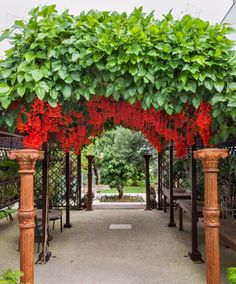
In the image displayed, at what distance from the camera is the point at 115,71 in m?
2.52

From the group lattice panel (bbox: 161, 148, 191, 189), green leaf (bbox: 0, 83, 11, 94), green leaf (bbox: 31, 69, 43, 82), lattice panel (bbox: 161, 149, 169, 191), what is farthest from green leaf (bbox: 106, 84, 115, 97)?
lattice panel (bbox: 161, 149, 169, 191)

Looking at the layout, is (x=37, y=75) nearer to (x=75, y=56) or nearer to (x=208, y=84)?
(x=75, y=56)

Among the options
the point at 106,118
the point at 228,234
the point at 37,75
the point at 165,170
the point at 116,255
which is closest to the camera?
the point at 37,75

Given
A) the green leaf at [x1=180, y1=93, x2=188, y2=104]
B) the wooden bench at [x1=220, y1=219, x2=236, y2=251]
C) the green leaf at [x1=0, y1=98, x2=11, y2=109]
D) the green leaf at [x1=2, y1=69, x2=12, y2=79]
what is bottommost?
the wooden bench at [x1=220, y1=219, x2=236, y2=251]

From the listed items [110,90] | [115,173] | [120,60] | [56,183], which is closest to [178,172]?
[115,173]

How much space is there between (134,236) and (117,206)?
3.96 metres

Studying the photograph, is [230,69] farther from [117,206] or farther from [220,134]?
[117,206]

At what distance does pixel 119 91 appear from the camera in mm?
2598

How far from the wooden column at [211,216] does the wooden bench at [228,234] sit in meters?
1.02

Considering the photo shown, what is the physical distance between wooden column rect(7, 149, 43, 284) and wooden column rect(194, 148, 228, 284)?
56.1 inches

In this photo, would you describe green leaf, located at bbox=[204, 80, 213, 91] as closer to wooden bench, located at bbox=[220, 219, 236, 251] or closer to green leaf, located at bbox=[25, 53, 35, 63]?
green leaf, located at bbox=[25, 53, 35, 63]

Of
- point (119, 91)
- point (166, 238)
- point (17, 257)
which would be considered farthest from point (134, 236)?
point (119, 91)

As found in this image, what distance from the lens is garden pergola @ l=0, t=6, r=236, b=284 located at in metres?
2.50

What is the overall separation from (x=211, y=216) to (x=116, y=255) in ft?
8.57
